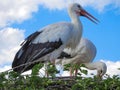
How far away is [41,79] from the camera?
19.3 ft

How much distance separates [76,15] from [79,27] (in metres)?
0.69

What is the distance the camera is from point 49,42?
35.7ft

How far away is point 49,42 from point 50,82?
4692 millimetres

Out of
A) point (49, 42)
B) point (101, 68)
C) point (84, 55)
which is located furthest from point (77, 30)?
point (84, 55)

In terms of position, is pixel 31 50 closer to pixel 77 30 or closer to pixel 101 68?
pixel 77 30

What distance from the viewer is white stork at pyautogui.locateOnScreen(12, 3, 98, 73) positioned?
34.2 feet

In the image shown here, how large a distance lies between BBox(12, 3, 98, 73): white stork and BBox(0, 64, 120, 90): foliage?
394cm

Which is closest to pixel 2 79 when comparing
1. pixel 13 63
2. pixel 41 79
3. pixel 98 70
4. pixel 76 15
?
pixel 41 79

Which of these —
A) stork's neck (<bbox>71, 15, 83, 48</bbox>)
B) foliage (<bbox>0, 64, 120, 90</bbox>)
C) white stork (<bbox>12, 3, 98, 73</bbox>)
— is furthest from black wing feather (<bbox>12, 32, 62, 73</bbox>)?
foliage (<bbox>0, 64, 120, 90</bbox>)

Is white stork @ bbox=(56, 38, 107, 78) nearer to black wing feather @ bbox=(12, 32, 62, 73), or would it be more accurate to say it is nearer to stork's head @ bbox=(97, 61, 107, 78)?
stork's head @ bbox=(97, 61, 107, 78)

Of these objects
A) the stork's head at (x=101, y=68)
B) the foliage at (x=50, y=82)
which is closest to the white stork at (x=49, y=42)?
the stork's head at (x=101, y=68)

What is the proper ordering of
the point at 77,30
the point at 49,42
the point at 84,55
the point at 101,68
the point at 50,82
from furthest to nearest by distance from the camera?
1. the point at 84,55
2. the point at 101,68
3. the point at 77,30
4. the point at 49,42
5. the point at 50,82

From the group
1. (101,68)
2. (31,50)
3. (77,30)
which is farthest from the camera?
(101,68)

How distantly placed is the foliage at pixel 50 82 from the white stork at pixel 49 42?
3.94 metres
